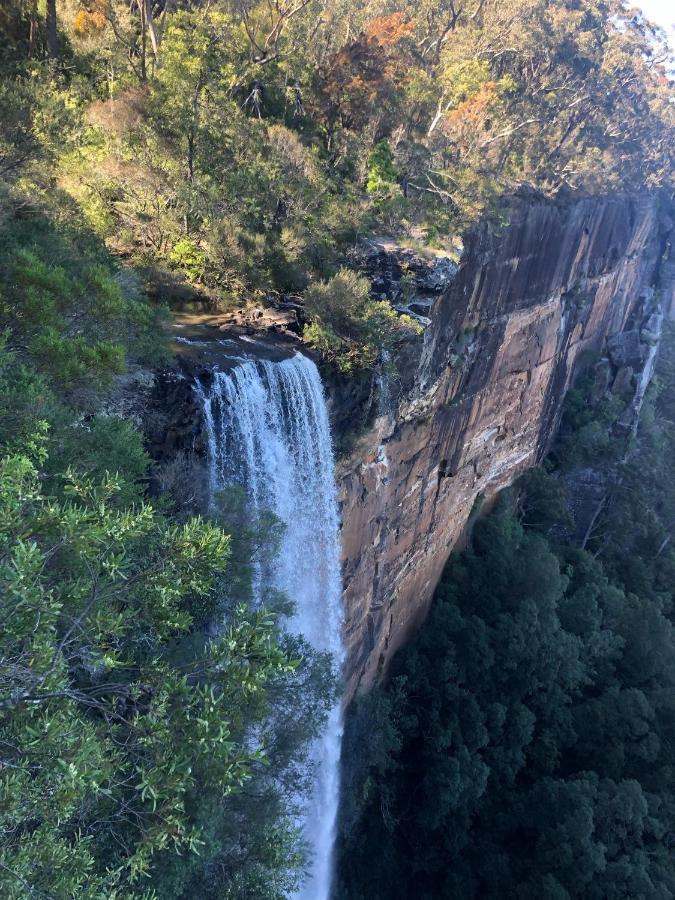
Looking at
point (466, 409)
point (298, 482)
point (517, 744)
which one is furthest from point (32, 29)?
point (517, 744)

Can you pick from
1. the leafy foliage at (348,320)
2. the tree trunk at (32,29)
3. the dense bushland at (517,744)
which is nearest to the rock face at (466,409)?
the dense bushland at (517,744)

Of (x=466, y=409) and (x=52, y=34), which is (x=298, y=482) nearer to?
(x=466, y=409)

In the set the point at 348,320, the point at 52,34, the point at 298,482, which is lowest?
the point at 298,482

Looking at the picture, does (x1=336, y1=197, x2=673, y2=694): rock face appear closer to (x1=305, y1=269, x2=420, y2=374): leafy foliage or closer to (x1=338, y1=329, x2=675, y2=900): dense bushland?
(x1=338, y1=329, x2=675, y2=900): dense bushland

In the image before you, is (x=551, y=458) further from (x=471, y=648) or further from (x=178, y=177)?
(x=178, y=177)

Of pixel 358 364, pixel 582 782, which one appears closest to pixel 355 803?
pixel 582 782

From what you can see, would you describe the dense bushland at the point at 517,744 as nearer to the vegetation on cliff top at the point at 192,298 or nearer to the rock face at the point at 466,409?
the vegetation on cliff top at the point at 192,298
